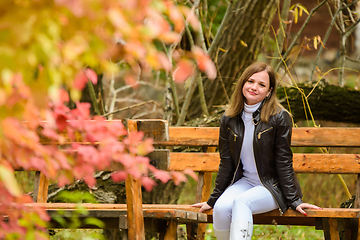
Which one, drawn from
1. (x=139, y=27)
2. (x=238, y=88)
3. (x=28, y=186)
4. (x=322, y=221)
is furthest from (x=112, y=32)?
(x=28, y=186)

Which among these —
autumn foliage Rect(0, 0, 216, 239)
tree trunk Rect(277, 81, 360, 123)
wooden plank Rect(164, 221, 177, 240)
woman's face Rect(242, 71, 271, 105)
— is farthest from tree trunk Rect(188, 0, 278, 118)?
autumn foliage Rect(0, 0, 216, 239)

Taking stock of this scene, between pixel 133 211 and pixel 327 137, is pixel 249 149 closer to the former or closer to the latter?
pixel 327 137

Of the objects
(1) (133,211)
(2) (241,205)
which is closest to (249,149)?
(2) (241,205)

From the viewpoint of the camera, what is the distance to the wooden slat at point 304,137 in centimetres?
298

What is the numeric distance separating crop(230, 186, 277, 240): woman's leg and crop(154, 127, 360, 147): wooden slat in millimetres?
719

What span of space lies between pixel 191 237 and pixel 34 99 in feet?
7.72

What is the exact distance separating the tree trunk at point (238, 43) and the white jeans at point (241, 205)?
1.87 metres

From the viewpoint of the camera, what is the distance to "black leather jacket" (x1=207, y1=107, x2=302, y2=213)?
2525 mm

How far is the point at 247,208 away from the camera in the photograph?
2.37 meters

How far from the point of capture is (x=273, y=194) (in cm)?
249

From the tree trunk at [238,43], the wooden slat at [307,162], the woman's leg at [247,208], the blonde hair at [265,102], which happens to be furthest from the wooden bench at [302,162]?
the tree trunk at [238,43]

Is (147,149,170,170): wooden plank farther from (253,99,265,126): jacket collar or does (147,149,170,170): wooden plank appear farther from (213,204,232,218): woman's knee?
(253,99,265,126): jacket collar

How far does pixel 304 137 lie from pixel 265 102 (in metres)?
0.54

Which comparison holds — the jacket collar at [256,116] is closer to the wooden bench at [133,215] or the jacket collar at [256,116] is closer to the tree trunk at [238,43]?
the wooden bench at [133,215]
